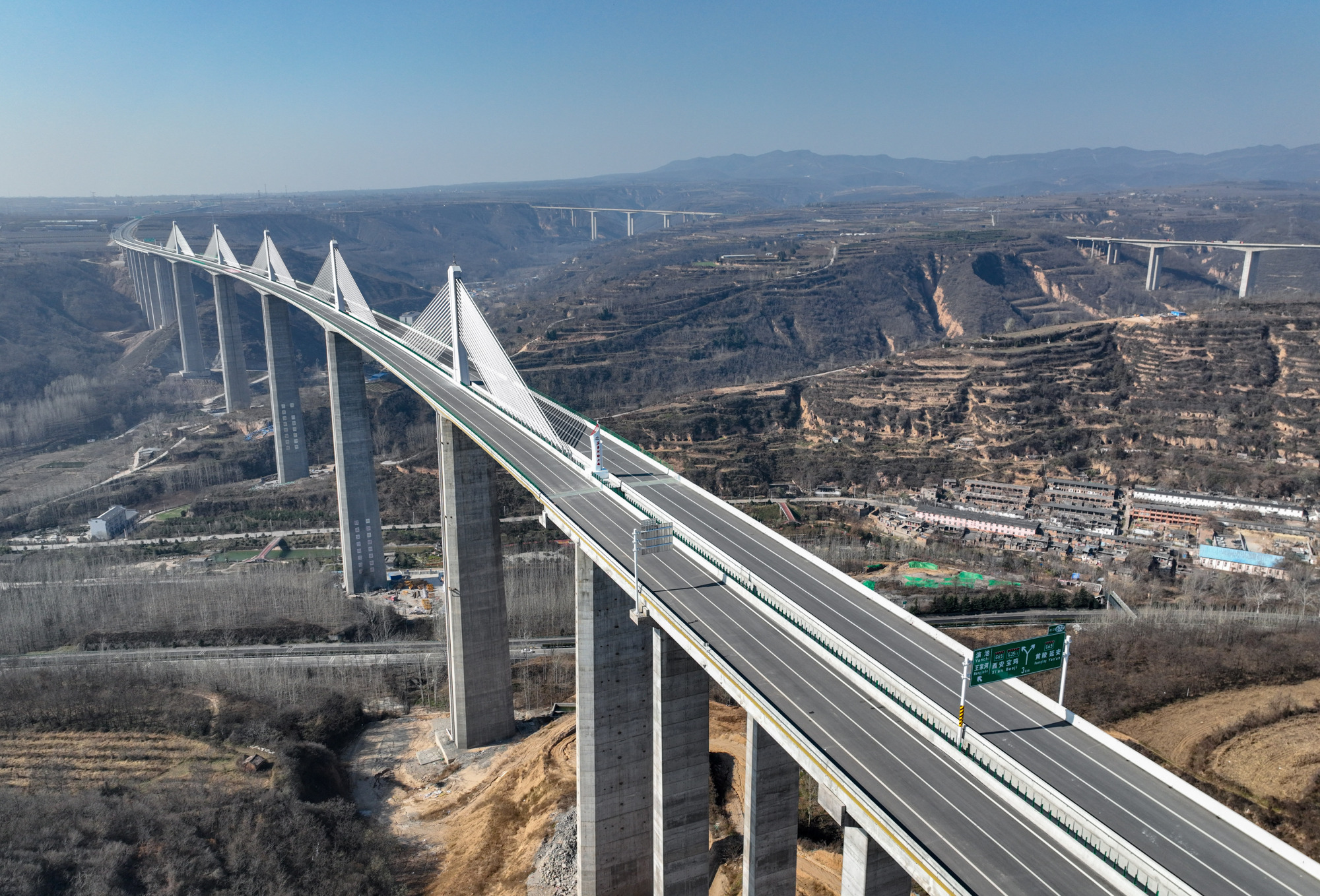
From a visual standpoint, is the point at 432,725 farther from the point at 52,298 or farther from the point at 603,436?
the point at 52,298

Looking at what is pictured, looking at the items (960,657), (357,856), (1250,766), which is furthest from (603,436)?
(1250,766)

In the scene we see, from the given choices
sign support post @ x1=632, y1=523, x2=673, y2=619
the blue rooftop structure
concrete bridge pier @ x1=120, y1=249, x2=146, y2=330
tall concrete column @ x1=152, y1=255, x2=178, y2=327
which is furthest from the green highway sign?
concrete bridge pier @ x1=120, y1=249, x2=146, y2=330

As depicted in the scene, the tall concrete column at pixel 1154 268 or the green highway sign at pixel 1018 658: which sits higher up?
the tall concrete column at pixel 1154 268

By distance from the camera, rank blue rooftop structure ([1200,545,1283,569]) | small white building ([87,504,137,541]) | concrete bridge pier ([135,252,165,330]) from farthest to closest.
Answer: concrete bridge pier ([135,252,165,330]), small white building ([87,504,137,541]), blue rooftop structure ([1200,545,1283,569])

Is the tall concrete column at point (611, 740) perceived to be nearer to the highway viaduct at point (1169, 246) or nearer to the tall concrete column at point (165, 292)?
the tall concrete column at point (165, 292)

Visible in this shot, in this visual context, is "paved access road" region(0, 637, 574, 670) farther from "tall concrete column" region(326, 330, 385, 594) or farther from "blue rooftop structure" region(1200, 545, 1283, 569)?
"blue rooftop structure" region(1200, 545, 1283, 569)

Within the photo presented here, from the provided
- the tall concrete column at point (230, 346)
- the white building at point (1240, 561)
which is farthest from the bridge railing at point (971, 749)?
the tall concrete column at point (230, 346)
